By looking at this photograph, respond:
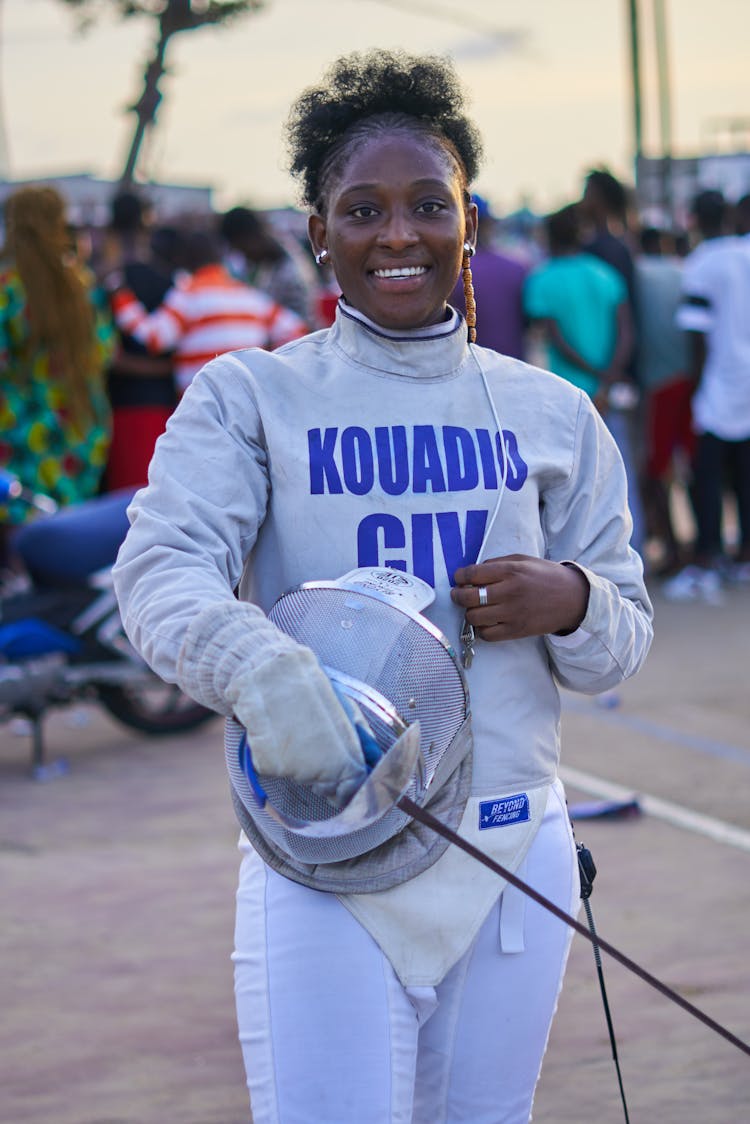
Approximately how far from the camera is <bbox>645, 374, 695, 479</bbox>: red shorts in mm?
9297

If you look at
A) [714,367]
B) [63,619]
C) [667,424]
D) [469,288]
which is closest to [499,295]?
[714,367]

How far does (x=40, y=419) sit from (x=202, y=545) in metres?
5.14

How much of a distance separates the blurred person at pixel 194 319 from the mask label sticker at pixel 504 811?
5.63 metres

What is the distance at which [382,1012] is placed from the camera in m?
1.95

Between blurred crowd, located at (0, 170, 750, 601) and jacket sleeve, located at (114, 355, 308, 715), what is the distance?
12.9ft

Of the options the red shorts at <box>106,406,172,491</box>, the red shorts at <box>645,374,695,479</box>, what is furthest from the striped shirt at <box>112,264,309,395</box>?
the red shorts at <box>645,374,695,479</box>

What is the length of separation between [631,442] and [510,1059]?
719 cm

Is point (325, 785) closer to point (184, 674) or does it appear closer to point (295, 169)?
point (184, 674)

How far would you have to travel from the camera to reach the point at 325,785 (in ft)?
5.65

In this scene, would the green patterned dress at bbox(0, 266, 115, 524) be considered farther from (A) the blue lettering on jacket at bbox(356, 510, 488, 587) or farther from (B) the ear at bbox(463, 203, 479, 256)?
(A) the blue lettering on jacket at bbox(356, 510, 488, 587)

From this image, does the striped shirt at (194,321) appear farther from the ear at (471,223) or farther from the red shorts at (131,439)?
the ear at (471,223)

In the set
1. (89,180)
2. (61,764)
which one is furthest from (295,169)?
(89,180)

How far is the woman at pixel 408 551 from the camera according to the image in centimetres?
196

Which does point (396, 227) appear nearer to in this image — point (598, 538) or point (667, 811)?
point (598, 538)
